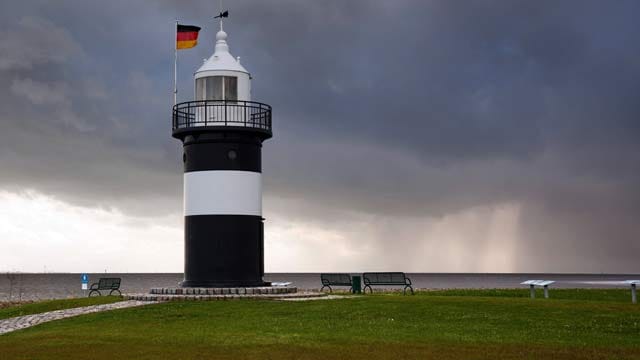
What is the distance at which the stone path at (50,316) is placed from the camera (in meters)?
26.1

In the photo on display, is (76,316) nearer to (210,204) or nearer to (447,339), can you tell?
(210,204)

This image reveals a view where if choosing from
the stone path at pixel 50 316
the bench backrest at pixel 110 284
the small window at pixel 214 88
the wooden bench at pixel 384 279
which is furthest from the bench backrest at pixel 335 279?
the small window at pixel 214 88

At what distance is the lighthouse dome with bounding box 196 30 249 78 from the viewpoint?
108ft

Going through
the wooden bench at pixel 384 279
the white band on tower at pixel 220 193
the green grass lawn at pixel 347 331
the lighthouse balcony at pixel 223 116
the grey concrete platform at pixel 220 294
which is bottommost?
the green grass lawn at pixel 347 331

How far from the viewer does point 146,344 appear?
771 inches

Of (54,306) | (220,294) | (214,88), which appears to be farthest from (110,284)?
(214,88)

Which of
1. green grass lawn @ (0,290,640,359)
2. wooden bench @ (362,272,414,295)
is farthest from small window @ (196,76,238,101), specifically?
wooden bench @ (362,272,414,295)

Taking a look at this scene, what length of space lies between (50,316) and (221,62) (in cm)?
1156

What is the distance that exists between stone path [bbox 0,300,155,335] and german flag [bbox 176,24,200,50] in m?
10.7

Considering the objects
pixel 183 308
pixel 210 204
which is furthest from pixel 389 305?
pixel 210 204

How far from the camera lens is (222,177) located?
1271 inches

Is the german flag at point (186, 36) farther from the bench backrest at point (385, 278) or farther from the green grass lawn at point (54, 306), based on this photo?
the bench backrest at point (385, 278)

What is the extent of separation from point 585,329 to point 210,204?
1540cm

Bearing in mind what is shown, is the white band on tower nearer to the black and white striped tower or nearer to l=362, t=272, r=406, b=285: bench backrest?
the black and white striped tower
